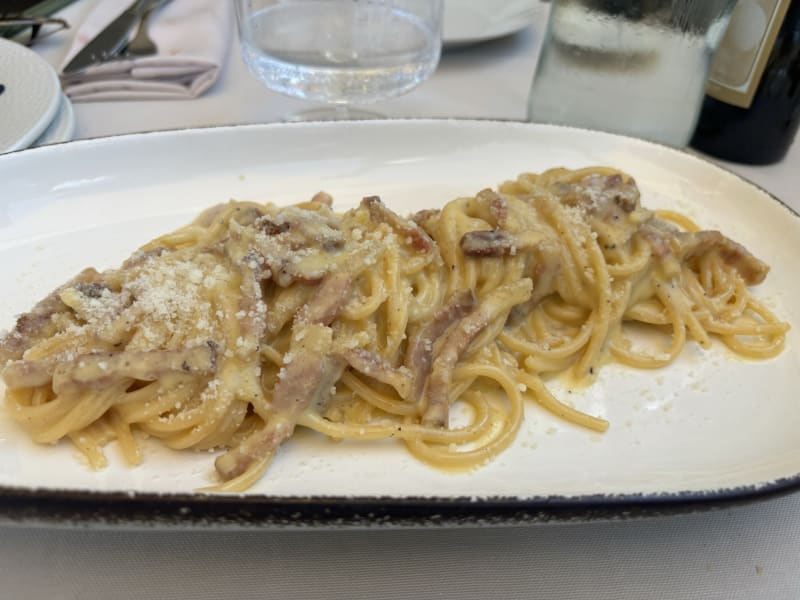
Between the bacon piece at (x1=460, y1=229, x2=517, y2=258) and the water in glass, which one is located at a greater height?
the water in glass

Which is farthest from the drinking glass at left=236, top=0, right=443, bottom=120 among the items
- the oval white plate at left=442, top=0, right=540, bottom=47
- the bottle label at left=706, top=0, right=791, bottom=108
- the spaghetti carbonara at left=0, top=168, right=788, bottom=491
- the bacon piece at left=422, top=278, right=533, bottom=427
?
the bacon piece at left=422, top=278, right=533, bottom=427

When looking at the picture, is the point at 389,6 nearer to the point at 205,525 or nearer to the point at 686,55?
the point at 686,55

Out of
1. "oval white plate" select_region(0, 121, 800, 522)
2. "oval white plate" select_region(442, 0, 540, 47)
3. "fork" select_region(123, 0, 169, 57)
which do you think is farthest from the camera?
"oval white plate" select_region(442, 0, 540, 47)

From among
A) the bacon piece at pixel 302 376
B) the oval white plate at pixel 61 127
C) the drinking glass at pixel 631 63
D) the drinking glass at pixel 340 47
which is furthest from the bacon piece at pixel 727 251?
the oval white plate at pixel 61 127

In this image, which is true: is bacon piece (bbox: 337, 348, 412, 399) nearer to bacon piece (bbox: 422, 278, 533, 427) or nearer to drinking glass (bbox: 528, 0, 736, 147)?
bacon piece (bbox: 422, 278, 533, 427)

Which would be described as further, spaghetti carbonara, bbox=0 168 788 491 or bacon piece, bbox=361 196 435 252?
bacon piece, bbox=361 196 435 252

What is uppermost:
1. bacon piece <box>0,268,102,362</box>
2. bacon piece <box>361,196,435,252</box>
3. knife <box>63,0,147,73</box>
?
bacon piece <box>361,196,435,252</box>

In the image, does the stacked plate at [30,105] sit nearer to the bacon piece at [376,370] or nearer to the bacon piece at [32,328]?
the bacon piece at [32,328]
